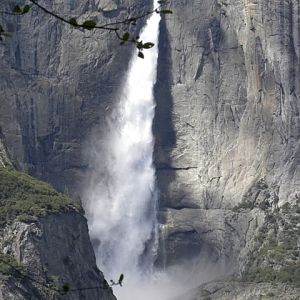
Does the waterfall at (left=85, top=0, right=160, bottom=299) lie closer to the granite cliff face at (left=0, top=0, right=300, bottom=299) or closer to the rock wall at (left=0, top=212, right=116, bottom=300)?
the granite cliff face at (left=0, top=0, right=300, bottom=299)

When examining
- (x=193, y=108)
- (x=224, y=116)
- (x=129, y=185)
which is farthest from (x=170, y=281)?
(x=193, y=108)

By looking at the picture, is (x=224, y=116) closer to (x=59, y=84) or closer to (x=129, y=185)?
(x=129, y=185)

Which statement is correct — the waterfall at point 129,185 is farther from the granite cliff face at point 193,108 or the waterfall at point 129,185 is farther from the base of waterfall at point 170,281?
the base of waterfall at point 170,281

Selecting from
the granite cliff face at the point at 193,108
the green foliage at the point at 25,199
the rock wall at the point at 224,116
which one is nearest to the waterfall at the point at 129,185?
the granite cliff face at the point at 193,108

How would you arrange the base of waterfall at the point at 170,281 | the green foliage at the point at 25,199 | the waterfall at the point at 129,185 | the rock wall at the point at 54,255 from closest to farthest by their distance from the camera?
the rock wall at the point at 54,255, the green foliage at the point at 25,199, the base of waterfall at the point at 170,281, the waterfall at the point at 129,185

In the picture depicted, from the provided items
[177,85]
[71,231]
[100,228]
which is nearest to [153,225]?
[100,228]

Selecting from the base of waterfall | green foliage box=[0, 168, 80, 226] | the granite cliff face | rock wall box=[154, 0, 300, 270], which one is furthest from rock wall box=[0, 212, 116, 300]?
rock wall box=[154, 0, 300, 270]

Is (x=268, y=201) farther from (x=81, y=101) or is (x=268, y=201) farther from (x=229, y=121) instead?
(x=81, y=101)
